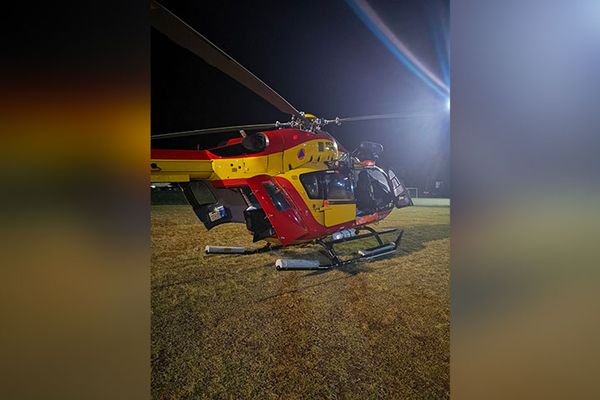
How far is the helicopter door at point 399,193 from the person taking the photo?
5.60 feet

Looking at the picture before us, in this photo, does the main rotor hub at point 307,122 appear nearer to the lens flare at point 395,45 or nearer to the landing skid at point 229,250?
the lens flare at point 395,45

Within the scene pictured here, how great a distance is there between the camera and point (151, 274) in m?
1.35

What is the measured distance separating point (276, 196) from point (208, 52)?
2.88ft

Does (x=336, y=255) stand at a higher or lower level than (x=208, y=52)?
lower

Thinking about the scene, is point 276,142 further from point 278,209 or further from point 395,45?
point 395,45

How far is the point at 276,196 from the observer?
1.97m

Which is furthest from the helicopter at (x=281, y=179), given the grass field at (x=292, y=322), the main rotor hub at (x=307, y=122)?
the grass field at (x=292, y=322)

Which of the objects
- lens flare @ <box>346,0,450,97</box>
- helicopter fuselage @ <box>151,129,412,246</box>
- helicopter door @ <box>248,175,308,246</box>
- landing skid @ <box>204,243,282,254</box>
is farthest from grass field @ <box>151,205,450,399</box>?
lens flare @ <box>346,0,450,97</box>

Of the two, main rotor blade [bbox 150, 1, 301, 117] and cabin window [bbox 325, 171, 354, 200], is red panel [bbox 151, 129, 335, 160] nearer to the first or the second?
main rotor blade [bbox 150, 1, 301, 117]

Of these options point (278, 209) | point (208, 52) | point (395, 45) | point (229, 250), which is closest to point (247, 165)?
point (278, 209)
